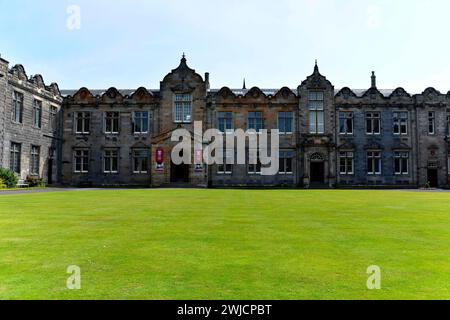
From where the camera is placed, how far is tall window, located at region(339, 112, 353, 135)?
4462 cm

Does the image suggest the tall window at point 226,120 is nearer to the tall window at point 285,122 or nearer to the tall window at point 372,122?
the tall window at point 285,122

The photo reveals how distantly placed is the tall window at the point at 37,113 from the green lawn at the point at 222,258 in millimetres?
31251

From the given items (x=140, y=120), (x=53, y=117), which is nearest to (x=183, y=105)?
(x=140, y=120)

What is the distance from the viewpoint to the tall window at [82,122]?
1764 inches

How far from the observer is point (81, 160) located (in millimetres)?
44875

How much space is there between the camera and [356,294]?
15.8ft

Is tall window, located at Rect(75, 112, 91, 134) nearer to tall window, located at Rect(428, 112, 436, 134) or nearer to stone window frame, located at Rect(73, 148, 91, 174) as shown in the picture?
stone window frame, located at Rect(73, 148, 91, 174)

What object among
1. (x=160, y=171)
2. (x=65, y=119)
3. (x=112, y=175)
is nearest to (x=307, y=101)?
(x=160, y=171)

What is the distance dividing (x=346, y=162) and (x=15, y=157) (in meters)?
33.5

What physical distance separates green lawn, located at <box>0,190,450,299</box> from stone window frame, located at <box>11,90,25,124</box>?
2802cm

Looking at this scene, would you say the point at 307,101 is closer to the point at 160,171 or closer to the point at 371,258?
the point at 160,171

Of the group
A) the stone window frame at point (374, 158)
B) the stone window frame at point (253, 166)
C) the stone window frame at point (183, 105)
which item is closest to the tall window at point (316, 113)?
the stone window frame at point (374, 158)

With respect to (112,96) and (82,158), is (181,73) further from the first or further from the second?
(82,158)

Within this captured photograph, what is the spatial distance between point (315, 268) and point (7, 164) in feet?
114
